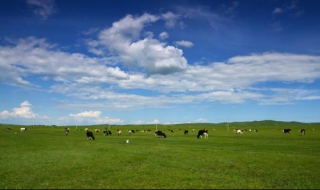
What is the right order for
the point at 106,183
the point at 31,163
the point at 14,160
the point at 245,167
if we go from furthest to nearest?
the point at 14,160, the point at 31,163, the point at 245,167, the point at 106,183

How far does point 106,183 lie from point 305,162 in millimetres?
18912

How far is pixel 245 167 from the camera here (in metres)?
24.7

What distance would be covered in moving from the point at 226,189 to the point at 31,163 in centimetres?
1767

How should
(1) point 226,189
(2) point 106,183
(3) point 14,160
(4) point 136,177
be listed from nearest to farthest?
(1) point 226,189, (2) point 106,183, (4) point 136,177, (3) point 14,160

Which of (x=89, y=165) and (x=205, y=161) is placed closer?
(x=89, y=165)

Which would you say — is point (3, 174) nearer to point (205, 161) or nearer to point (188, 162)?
point (188, 162)

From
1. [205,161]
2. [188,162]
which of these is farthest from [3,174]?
[205,161]

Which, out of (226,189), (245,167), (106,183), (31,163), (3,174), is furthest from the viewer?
(31,163)

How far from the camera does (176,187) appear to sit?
1747cm

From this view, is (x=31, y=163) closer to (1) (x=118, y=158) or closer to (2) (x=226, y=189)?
(1) (x=118, y=158)

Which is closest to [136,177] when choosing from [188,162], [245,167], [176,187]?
[176,187]

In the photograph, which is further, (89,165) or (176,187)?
(89,165)

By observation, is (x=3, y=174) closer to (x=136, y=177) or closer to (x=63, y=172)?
(x=63, y=172)

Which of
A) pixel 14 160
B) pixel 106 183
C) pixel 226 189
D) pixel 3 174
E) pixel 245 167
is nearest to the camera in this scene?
pixel 226 189
